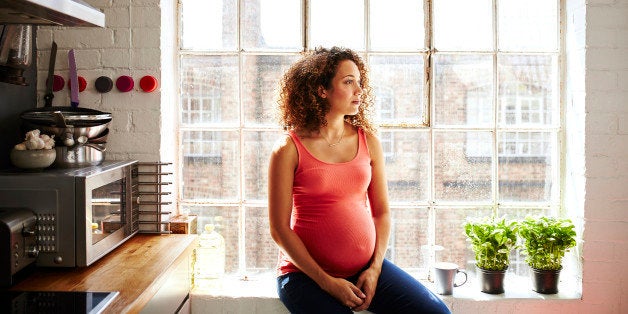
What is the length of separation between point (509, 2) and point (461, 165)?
2.54 feet

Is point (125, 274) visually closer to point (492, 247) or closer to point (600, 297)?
point (492, 247)

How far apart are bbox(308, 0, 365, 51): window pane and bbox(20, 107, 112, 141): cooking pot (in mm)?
1025

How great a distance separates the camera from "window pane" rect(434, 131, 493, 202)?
2.59 metres

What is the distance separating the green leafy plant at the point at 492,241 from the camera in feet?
7.79

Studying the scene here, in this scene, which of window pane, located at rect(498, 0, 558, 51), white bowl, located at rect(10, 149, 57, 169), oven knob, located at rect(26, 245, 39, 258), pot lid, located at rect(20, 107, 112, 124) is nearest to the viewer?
oven knob, located at rect(26, 245, 39, 258)

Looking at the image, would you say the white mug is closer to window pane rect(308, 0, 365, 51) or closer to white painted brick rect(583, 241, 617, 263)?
white painted brick rect(583, 241, 617, 263)

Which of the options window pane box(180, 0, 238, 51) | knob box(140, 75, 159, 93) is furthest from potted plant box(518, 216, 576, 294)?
knob box(140, 75, 159, 93)

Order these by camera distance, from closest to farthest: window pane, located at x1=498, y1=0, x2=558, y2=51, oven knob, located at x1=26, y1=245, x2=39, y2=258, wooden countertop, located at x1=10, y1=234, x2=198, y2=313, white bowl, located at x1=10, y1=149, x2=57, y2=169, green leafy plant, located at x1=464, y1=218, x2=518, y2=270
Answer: wooden countertop, located at x1=10, y1=234, x2=198, y2=313 → oven knob, located at x1=26, y1=245, x2=39, y2=258 → white bowl, located at x1=10, y1=149, x2=57, y2=169 → green leafy plant, located at x1=464, y1=218, x2=518, y2=270 → window pane, located at x1=498, y1=0, x2=558, y2=51

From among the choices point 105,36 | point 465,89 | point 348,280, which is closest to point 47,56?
point 105,36

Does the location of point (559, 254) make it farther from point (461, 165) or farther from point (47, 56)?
point (47, 56)

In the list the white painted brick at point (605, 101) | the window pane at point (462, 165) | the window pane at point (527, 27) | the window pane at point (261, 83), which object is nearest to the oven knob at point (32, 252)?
the window pane at point (261, 83)

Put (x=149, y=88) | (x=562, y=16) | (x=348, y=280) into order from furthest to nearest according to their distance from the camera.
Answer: (x=562, y=16)
(x=149, y=88)
(x=348, y=280)

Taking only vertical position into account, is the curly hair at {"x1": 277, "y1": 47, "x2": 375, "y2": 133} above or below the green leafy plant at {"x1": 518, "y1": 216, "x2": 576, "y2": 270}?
above

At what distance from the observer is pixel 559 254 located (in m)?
2.39
